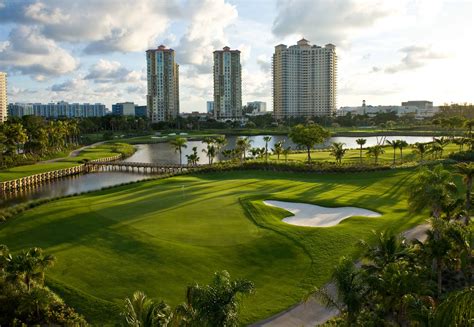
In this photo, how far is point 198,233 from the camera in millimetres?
36219

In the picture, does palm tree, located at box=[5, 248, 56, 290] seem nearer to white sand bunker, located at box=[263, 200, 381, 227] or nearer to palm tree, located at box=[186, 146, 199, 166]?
white sand bunker, located at box=[263, 200, 381, 227]

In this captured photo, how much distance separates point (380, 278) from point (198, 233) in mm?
19531

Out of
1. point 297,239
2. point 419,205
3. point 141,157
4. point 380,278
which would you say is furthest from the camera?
point 141,157

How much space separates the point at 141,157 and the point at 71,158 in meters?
20.1

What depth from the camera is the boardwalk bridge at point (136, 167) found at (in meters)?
90.9

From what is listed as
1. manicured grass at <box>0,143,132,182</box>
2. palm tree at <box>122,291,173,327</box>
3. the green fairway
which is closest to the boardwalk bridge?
manicured grass at <box>0,143,132,182</box>

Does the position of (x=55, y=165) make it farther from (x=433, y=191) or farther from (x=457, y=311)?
(x=457, y=311)

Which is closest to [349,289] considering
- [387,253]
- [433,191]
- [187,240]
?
[387,253]

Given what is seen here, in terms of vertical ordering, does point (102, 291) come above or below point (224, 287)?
below

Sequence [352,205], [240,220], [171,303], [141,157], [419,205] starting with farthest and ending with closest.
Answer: [141,157] → [352,205] → [240,220] → [419,205] → [171,303]

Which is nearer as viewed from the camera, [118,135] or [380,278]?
[380,278]

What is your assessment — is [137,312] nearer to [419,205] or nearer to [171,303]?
[171,303]

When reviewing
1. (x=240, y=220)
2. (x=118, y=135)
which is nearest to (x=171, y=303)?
(x=240, y=220)

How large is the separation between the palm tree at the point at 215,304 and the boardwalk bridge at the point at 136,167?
70.5 meters
